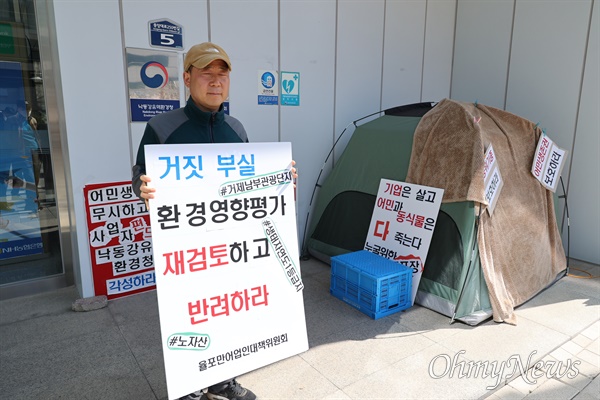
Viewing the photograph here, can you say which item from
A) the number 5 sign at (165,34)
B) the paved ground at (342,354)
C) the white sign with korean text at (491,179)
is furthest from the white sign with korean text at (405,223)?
the number 5 sign at (165,34)

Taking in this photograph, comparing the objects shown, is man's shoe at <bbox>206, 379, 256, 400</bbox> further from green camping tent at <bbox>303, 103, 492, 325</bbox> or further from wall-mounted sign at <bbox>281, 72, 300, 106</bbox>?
wall-mounted sign at <bbox>281, 72, 300, 106</bbox>

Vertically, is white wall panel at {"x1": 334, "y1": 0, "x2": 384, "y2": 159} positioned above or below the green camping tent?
above

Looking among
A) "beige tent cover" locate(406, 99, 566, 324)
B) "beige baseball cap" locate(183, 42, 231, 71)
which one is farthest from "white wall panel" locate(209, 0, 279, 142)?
"beige baseball cap" locate(183, 42, 231, 71)

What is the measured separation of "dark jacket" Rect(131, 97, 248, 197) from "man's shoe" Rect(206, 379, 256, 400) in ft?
3.61

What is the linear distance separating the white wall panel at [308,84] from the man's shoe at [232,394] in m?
2.35

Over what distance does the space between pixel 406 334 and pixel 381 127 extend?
190cm

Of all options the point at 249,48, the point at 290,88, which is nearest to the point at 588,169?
the point at 290,88

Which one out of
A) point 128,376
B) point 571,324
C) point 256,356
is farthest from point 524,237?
point 128,376

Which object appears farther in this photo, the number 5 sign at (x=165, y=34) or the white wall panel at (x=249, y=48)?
the white wall panel at (x=249, y=48)

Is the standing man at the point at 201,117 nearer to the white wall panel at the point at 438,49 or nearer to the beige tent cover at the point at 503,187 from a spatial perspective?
the beige tent cover at the point at 503,187

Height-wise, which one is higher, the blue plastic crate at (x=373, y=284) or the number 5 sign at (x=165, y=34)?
the number 5 sign at (x=165, y=34)

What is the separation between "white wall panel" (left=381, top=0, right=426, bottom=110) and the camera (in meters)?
4.57

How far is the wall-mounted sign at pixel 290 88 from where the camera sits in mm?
3868

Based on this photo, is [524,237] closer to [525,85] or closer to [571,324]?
[571,324]
